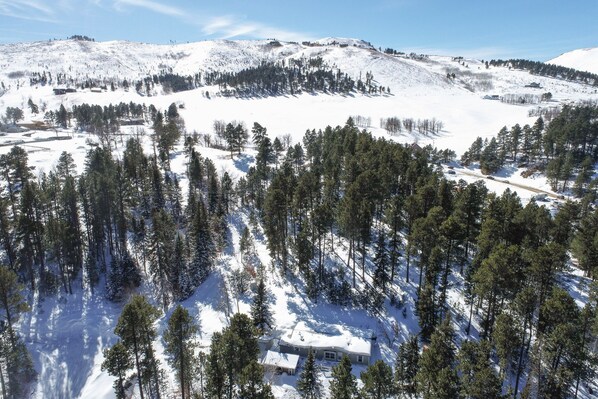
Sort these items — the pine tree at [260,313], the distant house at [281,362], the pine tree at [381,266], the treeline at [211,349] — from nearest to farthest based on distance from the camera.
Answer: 1. the treeline at [211,349]
2. the distant house at [281,362]
3. the pine tree at [260,313]
4. the pine tree at [381,266]

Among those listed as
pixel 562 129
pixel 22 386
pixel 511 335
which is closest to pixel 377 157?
pixel 511 335

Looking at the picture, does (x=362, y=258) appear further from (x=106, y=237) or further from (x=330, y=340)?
(x=106, y=237)

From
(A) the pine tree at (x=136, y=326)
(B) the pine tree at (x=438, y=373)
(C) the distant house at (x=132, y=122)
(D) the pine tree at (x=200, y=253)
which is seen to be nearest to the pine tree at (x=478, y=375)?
(B) the pine tree at (x=438, y=373)

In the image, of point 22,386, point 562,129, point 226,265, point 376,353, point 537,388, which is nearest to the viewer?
point 537,388

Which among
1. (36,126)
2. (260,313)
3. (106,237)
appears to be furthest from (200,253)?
(36,126)

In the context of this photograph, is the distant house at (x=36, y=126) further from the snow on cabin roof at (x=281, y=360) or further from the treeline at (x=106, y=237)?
the snow on cabin roof at (x=281, y=360)

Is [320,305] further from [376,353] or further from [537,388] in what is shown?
[537,388]
